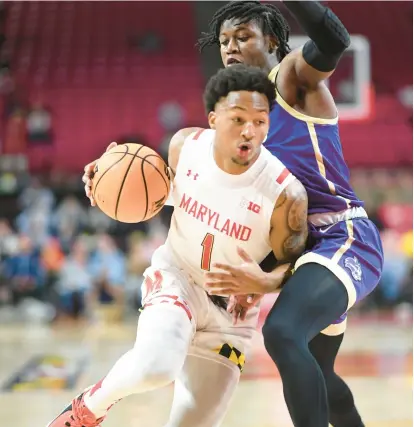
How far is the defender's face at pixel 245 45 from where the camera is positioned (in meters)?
4.18

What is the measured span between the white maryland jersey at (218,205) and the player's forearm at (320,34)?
20.3 inches

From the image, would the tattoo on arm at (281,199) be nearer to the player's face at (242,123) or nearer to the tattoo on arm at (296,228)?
the tattoo on arm at (296,228)

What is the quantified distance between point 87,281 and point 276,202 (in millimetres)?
Result: 9883

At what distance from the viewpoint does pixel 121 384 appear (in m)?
3.64

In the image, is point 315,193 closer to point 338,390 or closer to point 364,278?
point 364,278

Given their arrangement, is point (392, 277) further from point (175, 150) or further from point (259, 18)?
point (175, 150)

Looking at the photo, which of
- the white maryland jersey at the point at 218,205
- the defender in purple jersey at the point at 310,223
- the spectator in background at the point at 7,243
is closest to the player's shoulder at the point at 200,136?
the white maryland jersey at the point at 218,205

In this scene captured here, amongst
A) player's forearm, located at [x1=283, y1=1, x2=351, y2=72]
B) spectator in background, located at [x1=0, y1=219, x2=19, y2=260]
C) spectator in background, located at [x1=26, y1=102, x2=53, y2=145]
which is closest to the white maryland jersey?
player's forearm, located at [x1=283, y1=1, x2=351, y2=72]

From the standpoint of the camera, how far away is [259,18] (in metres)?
4.26

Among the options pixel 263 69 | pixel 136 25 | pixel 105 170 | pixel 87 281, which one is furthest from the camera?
pixel 136 25

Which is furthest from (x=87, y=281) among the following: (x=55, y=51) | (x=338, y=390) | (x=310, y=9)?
(x=310, y=9)

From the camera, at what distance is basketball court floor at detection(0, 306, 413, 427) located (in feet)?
18.6

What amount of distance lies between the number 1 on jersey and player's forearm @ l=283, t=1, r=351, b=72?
99 cm

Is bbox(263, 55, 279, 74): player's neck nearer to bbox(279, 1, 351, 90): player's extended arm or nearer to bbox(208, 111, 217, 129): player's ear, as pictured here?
bbox(279, 1, 351, 90): player's extended arm
